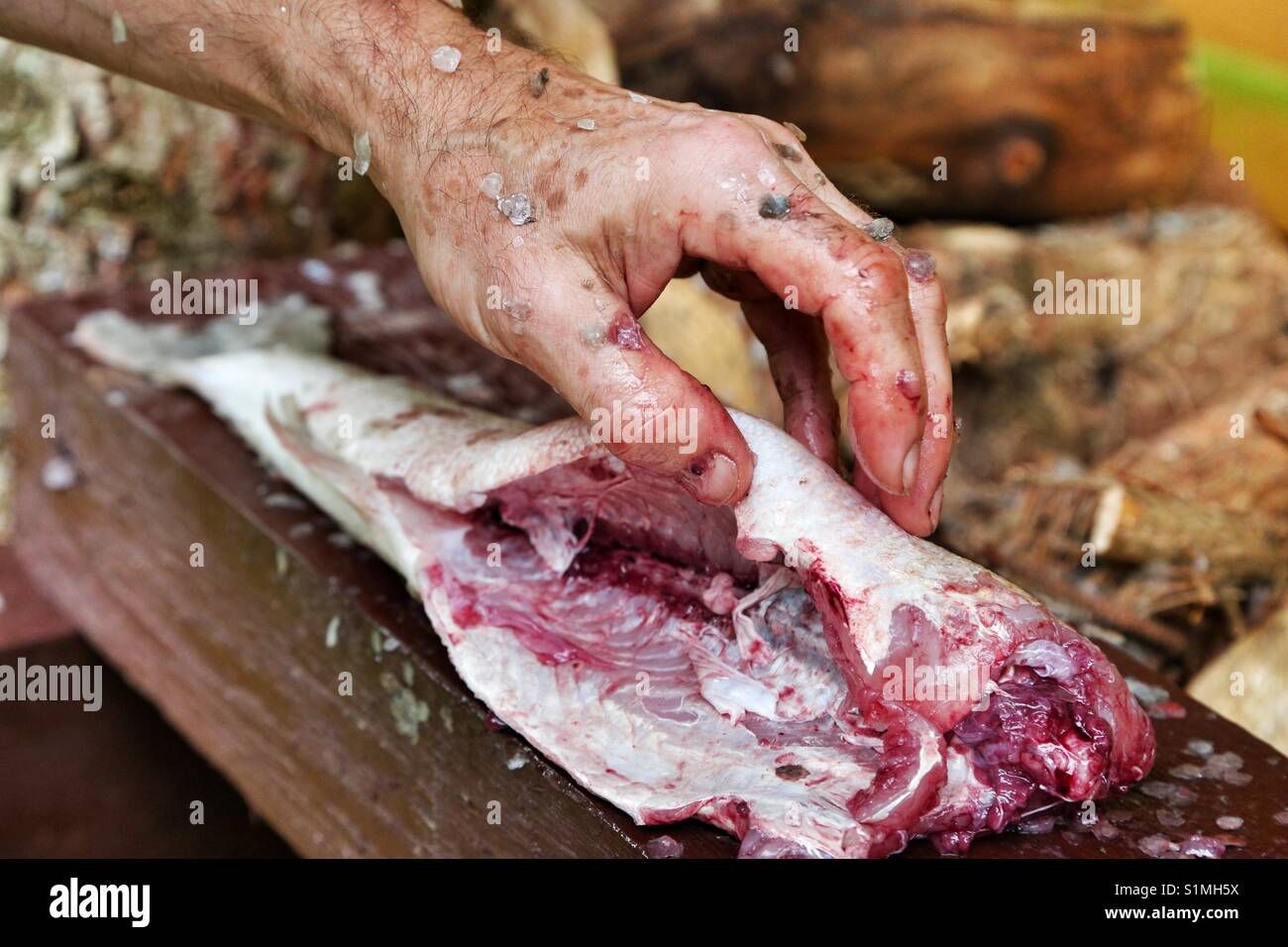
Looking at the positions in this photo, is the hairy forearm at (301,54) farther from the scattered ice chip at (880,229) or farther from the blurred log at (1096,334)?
the blurred log at (1096,334)

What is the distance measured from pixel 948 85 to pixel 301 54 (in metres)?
3.02

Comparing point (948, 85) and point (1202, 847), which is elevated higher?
point (948, 85)

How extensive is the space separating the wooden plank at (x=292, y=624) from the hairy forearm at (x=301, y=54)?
64cm

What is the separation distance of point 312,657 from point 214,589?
0.34 metres

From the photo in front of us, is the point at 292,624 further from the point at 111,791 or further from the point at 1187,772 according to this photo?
the point at 1187,772

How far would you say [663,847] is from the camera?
135cm

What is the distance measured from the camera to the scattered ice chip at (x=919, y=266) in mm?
1506

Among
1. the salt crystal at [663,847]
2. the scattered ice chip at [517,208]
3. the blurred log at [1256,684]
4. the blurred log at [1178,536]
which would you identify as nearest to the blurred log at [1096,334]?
the blurred log at [1178,536]

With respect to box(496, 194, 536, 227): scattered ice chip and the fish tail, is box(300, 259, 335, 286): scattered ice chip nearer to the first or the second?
the fish tail

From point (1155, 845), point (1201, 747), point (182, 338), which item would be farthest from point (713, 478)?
point (182, 338)

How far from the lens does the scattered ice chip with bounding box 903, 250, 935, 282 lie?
4.94 feet

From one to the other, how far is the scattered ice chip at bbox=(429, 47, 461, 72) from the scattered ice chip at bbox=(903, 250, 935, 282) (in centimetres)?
62

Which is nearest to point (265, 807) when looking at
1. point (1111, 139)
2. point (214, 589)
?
point (214, 589)

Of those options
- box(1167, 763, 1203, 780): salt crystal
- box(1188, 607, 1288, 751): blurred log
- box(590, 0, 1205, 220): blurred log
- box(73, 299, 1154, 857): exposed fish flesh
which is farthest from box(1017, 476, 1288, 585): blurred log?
box(590, 0, 1205, 220): blurred log
